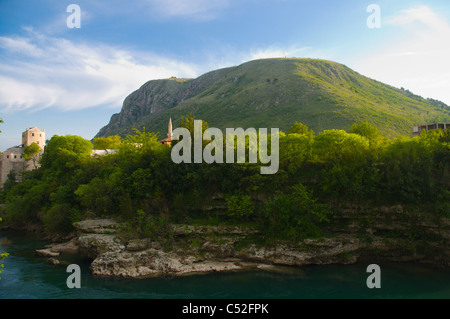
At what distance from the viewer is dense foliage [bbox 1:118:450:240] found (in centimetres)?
2842

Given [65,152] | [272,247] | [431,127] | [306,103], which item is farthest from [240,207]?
[306,103]

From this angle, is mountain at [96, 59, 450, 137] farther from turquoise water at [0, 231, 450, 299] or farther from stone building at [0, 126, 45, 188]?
stone building at [0, 126, 45, 188]

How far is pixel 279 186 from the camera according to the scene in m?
31.7

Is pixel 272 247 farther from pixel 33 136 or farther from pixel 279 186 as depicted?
pixel 33 136

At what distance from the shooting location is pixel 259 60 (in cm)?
15850

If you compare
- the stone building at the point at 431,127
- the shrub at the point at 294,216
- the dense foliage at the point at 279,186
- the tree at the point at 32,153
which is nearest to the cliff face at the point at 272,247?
the shrub at the point at 294,216

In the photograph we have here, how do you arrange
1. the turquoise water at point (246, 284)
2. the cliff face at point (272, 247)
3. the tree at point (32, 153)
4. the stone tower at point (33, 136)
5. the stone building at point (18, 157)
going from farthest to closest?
the stone tower at point (33, 136), the tree at point (32, 153), the stone building at point (18, 157), the cliff face at point (272, 247), the turquoise water at point (246, 284)

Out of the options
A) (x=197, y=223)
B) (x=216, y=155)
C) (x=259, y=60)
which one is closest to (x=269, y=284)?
(x=197, y=223)

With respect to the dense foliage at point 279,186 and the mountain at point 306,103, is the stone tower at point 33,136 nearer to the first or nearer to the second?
the dense foliage at point 279,186

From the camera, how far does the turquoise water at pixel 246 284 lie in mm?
20922

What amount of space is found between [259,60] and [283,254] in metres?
147

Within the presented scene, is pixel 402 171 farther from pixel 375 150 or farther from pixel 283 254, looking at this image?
pixel 283 254

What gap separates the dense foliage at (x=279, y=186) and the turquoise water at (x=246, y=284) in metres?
5.10

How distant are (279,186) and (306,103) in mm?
62499
